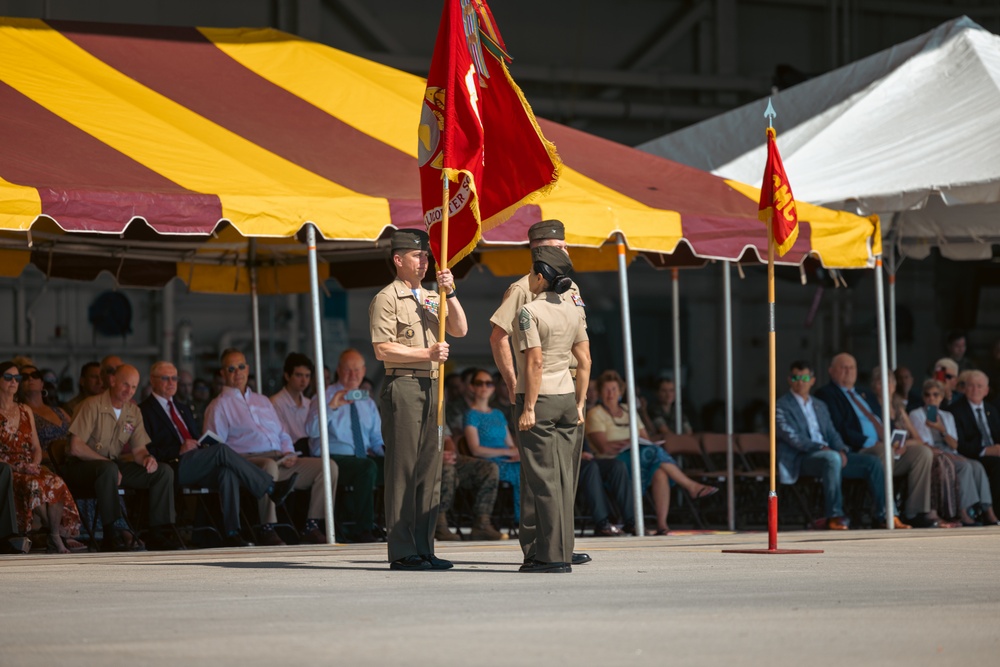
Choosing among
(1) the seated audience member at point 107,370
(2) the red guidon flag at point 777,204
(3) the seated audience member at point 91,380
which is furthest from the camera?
(3) the seated audience member at point 91,380

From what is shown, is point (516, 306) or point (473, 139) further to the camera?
point (473, 139)

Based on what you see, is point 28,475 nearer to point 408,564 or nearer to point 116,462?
point 116,462

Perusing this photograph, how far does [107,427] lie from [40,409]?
875 millimetres

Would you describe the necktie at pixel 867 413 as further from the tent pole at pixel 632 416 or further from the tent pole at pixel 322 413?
the tent pole at pixel 322 413

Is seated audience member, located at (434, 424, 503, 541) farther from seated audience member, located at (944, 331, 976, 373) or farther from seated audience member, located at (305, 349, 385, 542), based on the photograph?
seated audience member, located at (944, 331, 976, 373)

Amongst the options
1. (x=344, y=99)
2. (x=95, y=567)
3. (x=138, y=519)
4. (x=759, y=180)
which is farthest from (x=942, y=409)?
(x=95, y=567)

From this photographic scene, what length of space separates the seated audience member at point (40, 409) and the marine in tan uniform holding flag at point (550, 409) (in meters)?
4.94

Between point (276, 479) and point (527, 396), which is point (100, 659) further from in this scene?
point (276, 479)

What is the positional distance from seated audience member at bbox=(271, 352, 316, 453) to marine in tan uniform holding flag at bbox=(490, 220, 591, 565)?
478cm

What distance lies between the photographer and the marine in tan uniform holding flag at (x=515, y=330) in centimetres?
870

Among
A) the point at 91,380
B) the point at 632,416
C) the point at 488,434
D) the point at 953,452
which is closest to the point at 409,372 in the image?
the point at 632,416

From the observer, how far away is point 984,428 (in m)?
15.6

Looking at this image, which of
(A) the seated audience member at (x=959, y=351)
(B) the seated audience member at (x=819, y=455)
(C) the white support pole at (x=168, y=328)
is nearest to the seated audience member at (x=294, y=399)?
(B) the seated audience member at (x=819, y=455)

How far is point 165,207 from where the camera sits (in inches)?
437
